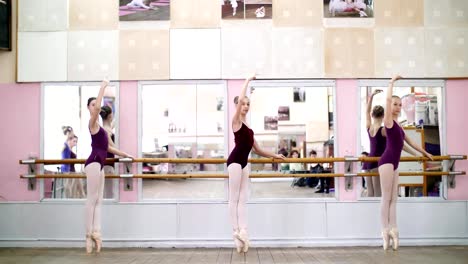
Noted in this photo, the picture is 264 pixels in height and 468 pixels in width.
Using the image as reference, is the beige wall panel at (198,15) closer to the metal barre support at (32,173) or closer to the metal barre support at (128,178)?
the metal barre support at (128,178)

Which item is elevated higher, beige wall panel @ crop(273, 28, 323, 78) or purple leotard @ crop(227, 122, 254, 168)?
beige wall panel @ crop(273, 28, 323, 78)

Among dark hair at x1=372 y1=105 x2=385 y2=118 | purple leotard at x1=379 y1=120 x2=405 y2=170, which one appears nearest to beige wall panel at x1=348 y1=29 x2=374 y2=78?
dark hair at x1=372 y1=105 x2=385 y2=118

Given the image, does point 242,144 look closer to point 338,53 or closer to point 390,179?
point 390,179

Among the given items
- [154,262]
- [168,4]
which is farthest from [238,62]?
[154,262]

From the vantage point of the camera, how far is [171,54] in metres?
6.80

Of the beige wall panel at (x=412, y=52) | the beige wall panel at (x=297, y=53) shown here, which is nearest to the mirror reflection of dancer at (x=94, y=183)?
the beige wall panel at (x=297, y=53)

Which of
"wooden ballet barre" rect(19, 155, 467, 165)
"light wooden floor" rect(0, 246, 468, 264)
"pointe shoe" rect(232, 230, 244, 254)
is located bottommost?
"light wooden floor" rect(0, 246, 468, 264)

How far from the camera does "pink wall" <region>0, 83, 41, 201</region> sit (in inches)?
268

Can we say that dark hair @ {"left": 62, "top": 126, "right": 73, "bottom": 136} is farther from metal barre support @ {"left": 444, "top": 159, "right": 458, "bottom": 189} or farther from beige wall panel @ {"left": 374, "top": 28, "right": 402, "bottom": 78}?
metal barre support @ {"left": 444, "top": 159, "right": 458, "bottom": 189}

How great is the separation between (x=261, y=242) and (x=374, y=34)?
288 cm

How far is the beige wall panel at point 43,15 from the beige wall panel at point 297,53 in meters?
2.64

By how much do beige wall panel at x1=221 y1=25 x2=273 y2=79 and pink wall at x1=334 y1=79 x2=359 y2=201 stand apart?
918 mm

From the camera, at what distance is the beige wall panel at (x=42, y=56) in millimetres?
6844

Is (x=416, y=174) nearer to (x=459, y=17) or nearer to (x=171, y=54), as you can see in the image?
(x=459, y=17)
